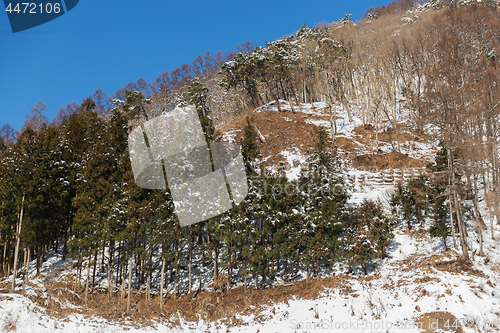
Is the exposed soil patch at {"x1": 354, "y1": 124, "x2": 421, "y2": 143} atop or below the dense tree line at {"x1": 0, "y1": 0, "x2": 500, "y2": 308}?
atop

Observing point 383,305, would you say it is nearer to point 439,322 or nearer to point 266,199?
point 439,322

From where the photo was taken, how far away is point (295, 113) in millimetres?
43000

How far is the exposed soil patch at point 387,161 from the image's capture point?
28094 mm

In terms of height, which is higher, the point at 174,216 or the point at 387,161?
the point at 387,161

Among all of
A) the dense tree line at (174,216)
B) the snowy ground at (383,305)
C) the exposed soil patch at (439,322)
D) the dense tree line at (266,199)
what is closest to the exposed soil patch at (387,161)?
the dense tree line at (266,199)

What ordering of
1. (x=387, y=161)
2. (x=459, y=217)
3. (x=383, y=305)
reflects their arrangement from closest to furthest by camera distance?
(x=383, y=305) < (x=459, y=217) < (x=387, y=161)

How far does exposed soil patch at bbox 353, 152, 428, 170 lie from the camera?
2809 centimetres

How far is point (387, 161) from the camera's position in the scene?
29.4 m

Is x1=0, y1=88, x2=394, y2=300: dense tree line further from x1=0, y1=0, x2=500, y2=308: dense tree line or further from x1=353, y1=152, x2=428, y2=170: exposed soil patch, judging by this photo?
x1=353, y1=152, x2=428, y2=170: exposed soil patch

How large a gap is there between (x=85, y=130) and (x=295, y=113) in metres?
27.0

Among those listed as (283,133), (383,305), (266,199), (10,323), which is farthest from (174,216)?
(283,133)

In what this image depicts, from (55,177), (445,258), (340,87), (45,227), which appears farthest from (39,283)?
(340,87)

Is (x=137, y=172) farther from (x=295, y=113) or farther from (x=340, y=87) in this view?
(x=340, y=87)

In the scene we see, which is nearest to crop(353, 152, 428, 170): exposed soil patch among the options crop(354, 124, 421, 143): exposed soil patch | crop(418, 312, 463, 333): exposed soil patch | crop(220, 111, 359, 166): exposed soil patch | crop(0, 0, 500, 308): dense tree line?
crop(220, 111, 359, 166): exposed soil patch
